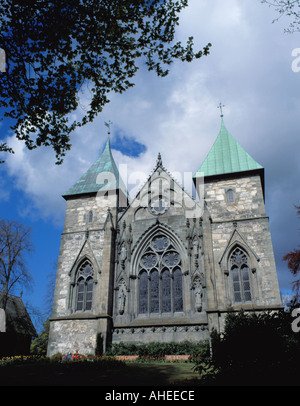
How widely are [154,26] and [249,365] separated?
876 cm

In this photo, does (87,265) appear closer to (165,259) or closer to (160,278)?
(160,278)

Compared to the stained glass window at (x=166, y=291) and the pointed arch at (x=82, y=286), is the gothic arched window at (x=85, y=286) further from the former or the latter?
the stained glass window at (x=166, y=291)

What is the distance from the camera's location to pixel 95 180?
82.8 feet

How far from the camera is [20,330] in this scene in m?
30.3

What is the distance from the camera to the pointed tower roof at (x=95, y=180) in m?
24.3

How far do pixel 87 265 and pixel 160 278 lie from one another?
4973 millimetres

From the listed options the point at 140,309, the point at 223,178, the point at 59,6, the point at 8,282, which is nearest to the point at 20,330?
the point at 8,282

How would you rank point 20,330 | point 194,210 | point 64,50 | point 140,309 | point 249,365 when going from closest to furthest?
point 249,365
point 64,50
point 140,309
point 194,210
point 20,330

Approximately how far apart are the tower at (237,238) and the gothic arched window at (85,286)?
7.49 m

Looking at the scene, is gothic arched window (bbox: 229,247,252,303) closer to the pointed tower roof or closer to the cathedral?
the cathedral

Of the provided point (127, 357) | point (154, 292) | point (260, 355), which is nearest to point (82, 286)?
point (154, 292)
